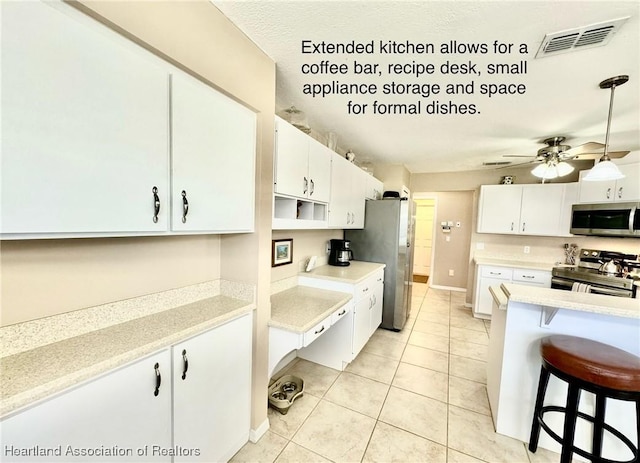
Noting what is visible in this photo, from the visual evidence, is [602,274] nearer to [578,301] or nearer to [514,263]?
[514,263]

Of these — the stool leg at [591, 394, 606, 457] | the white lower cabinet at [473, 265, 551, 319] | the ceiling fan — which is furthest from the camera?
the white lower cabinet at [473, 265, 551, 319]

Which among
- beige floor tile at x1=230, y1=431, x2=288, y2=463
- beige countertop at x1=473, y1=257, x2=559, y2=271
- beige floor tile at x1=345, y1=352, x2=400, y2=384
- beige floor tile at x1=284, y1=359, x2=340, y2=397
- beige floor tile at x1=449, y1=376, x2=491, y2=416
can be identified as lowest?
beige floor tile at x1=284, y1=359, x2=340, y2=397

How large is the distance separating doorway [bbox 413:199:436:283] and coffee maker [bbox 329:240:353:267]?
388 centimetres

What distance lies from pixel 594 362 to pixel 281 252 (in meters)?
2.09

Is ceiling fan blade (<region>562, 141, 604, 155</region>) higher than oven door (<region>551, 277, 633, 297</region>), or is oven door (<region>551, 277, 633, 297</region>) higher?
ceiling fan blade (<region>562, 141, 604, 155</region>)

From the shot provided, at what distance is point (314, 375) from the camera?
2490 mm

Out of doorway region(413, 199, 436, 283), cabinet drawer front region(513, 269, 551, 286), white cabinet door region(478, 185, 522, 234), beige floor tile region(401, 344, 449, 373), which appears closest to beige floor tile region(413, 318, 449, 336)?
beige floor tile region(401, 344, 449, 373)

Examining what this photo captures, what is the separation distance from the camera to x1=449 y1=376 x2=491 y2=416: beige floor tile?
2.12m

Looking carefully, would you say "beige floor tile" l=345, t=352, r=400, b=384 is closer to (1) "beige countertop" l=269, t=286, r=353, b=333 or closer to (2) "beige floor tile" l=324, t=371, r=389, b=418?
(2) "beige floor tile" l=324, t=371, r=389, b=418

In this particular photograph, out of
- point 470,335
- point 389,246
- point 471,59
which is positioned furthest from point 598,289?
point 471,59

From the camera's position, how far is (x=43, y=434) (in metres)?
0.81

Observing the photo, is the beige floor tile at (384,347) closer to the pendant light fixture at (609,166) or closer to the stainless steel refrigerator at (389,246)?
the stainless steel refrigerator at (389,246)

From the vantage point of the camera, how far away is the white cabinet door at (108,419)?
794mm

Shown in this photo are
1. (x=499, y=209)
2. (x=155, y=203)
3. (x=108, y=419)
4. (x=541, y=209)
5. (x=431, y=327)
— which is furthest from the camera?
(x=499, y=209)
